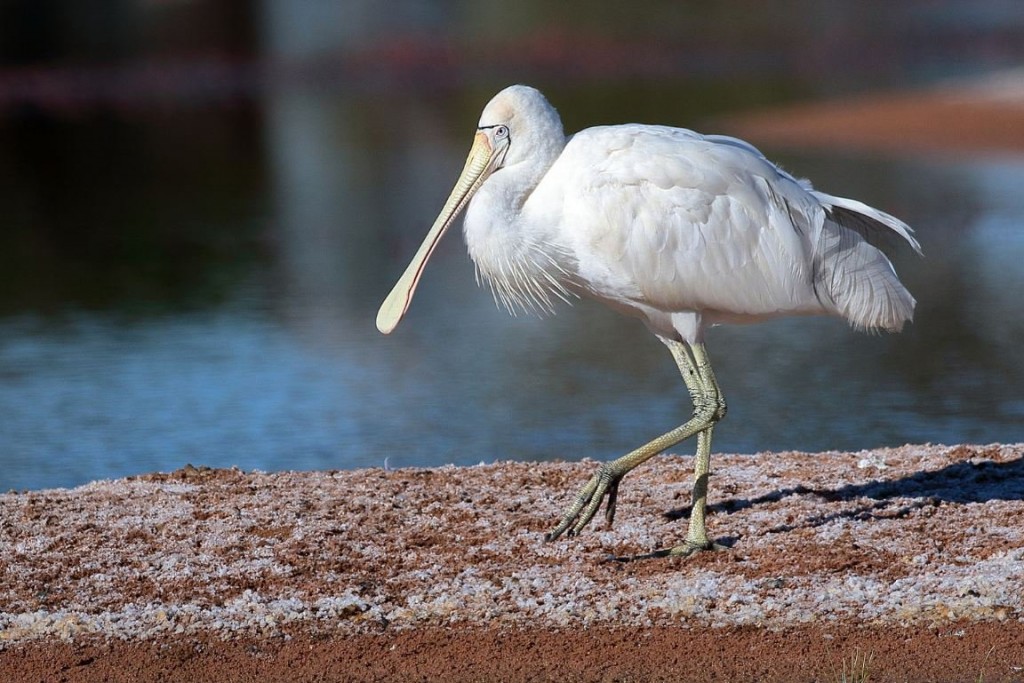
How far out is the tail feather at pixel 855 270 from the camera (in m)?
5.94

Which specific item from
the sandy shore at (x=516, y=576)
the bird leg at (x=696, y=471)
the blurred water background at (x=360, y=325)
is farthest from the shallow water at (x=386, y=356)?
the bird leg at (x=696, y=471)

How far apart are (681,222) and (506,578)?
4.59 feet

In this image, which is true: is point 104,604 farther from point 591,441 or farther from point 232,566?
point 591,441

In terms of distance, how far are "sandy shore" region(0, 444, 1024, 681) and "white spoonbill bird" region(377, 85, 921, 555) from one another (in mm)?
384

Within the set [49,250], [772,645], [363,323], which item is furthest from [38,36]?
[772,645]

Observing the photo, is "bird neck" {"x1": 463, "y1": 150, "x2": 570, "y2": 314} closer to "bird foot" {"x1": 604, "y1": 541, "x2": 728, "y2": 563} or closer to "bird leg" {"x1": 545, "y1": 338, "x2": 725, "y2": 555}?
"bird leg" {"x1": 545, "y1": 338, "x2": 725, "y2": 555}

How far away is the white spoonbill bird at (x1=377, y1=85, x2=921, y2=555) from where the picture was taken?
5.71 m

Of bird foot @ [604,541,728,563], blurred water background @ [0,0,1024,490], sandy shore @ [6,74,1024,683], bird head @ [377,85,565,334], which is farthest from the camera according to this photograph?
blurred water background @ [0,0,1024,490]

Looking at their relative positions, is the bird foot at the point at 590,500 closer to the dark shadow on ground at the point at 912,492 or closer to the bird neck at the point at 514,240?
the dark shadow on ground at the point at 912,492

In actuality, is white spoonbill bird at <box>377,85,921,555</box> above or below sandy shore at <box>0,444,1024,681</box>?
above

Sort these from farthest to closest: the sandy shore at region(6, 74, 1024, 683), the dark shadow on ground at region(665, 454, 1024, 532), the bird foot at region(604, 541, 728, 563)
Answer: the dark shadow on ground at region(665, 454, 1024, 532) → the bird foot at region(604, 541, 728, 563) → the sandy shore at region(6, 74, 1024, 683)

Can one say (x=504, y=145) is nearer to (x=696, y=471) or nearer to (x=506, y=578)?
(x=696, y=471)

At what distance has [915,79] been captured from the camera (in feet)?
117

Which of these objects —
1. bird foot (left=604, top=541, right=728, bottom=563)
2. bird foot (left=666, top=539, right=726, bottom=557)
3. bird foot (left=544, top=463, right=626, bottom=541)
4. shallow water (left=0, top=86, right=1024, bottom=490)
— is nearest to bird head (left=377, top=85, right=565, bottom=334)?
bird foot (left=544, top=463, right=626, bottom=541)
